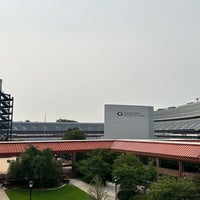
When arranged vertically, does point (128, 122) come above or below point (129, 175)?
above

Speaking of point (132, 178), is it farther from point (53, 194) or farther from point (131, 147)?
point (131, 147)

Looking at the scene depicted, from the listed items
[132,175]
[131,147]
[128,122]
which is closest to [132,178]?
[132,175]

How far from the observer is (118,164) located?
35.5 meters

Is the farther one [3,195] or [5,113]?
[5,113]

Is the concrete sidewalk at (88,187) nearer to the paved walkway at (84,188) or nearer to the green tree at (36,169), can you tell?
the paved walkway at (84,188)

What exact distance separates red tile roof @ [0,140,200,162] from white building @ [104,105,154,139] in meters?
24.2

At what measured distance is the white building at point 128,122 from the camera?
259ft

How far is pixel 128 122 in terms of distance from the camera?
265 feet

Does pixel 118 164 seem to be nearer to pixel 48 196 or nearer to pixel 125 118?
pixel 48 196

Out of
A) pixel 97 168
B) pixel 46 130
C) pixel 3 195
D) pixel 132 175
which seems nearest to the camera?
pixel 132 175

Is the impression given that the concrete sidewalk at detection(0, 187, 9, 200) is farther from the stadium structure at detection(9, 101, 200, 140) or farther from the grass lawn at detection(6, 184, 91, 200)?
the stadium structure at detection(9, 101, 200, 140)

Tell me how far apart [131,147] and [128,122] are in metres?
32.1

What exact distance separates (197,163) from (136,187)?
8894mm

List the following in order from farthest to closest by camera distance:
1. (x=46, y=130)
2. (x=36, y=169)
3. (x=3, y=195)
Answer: (x=46, y=130) → (x=36, y=169) → (x=3, y=195)
